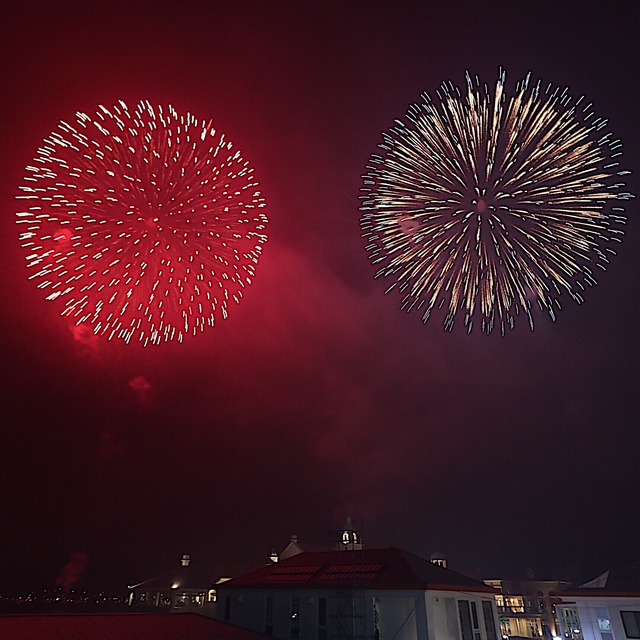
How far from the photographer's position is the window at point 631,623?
45.7m

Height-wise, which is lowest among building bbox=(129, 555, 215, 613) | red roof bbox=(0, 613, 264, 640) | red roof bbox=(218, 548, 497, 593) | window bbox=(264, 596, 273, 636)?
red roof bbox=(0, 613, 264, 640)

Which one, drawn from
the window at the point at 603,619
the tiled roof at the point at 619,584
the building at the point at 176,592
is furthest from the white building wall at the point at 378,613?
the building at the point at 176,592

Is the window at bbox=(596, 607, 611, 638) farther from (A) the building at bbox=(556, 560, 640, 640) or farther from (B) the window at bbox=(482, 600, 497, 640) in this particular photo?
(B) the window at bbox=(482, 600, 497, 640)

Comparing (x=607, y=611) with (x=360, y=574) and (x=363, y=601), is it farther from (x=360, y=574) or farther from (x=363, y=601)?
(x=363, y=601)

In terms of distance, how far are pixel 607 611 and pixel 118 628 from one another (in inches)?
1707

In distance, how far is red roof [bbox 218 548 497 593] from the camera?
32188 mm

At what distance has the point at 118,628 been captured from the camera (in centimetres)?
2759

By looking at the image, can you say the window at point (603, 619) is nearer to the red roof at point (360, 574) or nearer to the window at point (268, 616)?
the red roof at point (360, 574)

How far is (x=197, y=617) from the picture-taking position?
32.9 m

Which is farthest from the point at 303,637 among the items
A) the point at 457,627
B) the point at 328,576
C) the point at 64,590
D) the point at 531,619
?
the point at 64,590

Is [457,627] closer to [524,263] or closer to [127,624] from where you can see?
[127,624]

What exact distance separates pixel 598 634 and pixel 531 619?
195ft

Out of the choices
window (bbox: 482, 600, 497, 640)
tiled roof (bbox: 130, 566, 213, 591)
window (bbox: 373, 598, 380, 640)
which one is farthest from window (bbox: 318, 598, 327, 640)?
tiled roof (bbox: 130, 566, 213, 591)

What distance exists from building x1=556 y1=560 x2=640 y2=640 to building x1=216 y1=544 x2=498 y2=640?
1908 centimetres
